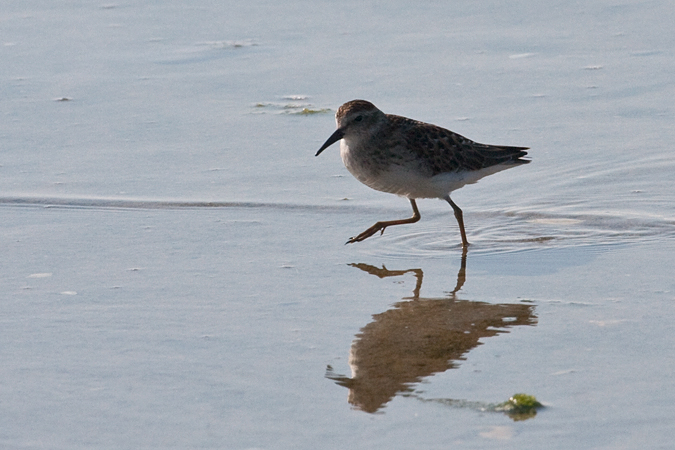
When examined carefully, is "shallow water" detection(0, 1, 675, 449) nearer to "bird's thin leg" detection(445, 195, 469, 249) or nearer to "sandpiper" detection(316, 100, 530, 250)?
"bird's thin leg" detection(445, 195, 469, 249)

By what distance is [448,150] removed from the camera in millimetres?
6645

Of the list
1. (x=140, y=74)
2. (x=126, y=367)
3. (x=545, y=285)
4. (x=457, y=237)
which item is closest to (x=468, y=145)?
(x=457, y=237)

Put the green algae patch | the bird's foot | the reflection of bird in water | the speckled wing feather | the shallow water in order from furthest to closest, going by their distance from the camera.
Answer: the speckled wing feather, the bird's foot, the reflection of bird in water, the shallow water, the green algae patch

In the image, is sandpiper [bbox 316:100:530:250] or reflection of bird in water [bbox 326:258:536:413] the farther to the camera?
sandpiper [bbox 316:100:530:250]

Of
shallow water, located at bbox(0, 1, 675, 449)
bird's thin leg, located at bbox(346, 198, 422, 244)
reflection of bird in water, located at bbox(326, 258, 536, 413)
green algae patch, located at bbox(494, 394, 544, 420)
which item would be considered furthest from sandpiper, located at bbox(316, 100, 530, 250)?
green algae patch, located at bbox(494, 394, 544, 420)

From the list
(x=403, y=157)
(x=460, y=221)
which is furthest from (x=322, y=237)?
(x=460, y=221)

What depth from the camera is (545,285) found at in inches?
208

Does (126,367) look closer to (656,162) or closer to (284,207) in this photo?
(284,207)

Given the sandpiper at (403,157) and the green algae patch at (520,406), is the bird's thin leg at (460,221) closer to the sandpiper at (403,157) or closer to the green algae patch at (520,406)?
the sandpiper at (403,157)

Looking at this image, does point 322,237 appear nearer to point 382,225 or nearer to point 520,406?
point 382,225

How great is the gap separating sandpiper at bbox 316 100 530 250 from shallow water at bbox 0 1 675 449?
0.87 ft

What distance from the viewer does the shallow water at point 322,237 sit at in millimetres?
3908

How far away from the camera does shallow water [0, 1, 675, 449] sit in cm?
391

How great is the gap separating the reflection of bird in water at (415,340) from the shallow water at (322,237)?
2 cm
